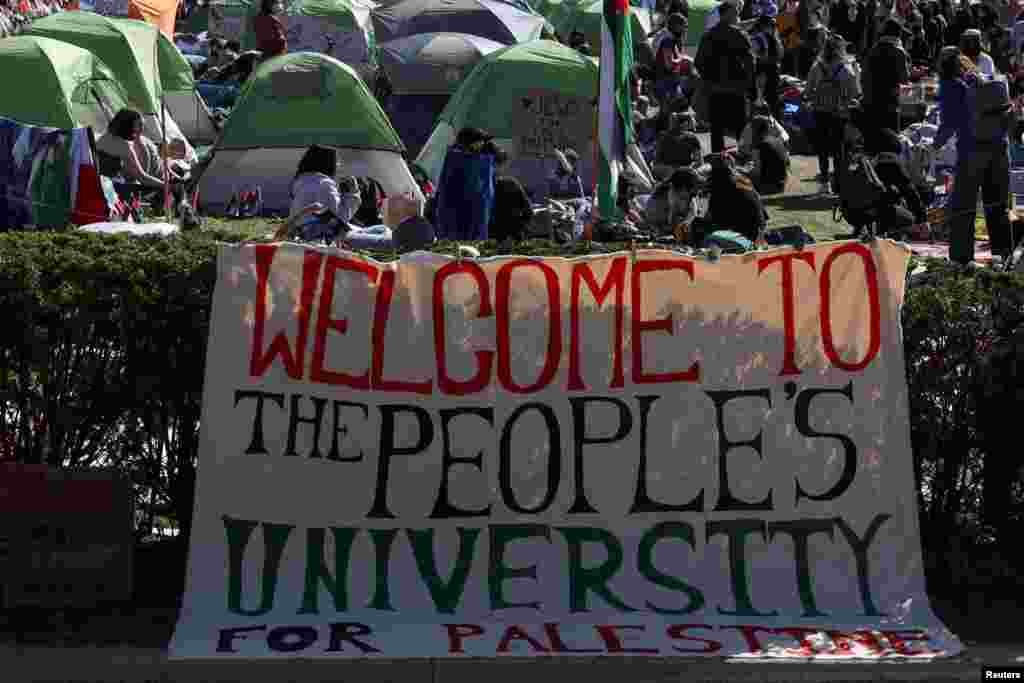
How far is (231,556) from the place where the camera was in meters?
7.48

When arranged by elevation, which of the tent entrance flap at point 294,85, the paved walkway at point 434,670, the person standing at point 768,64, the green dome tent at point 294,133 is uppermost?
the person standing at point 768,64

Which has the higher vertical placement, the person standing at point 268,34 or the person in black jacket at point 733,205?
the person standing at point 268,34

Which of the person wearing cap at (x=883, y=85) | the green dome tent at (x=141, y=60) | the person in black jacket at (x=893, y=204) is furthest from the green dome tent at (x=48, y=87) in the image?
the person in black jacket at (x=893, y=204)

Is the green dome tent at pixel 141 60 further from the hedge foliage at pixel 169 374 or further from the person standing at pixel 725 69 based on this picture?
the hedge foliage at pixel 169 374

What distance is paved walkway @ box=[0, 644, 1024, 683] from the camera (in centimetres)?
688

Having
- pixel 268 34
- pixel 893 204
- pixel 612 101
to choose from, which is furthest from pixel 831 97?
pixel 268 34

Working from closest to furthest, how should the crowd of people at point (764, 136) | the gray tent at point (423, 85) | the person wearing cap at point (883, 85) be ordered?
the crowd of people at point (764, 136) < the person wearing cap at point (883, 85) < the gray tent at point (423, 85)

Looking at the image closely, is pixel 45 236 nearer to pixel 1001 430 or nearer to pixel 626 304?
pixel 626 304

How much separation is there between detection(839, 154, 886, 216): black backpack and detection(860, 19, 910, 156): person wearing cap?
7.88 ft

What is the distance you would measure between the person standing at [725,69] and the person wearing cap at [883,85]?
62.9 inches

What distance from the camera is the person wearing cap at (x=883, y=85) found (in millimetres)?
18016

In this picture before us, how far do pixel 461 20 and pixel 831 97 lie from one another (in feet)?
23.0

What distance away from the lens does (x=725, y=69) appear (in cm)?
1956

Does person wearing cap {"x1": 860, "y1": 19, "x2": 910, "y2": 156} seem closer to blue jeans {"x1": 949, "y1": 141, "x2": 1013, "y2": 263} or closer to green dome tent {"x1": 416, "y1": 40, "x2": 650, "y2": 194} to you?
green dome tent {"x1": 416, "y1": 40, "x2": 650, "y2": 194}
